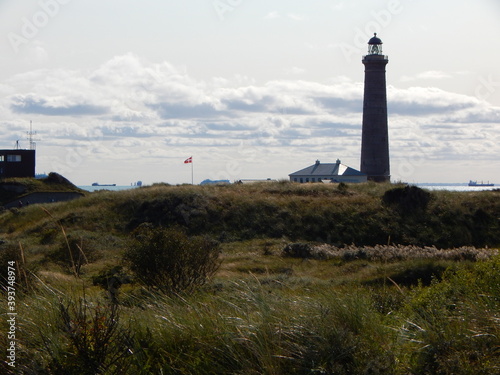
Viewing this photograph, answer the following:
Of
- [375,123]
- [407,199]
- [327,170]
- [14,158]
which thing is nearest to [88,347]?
[407,199]

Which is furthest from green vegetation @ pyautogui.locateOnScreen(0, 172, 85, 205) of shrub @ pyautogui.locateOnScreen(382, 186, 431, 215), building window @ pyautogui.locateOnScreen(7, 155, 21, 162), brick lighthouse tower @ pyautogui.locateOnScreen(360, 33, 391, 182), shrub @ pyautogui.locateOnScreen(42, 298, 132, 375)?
shrub @ pyautogui.locateOnScreen(42, 298, 132, 375)

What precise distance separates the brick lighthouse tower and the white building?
346 cm

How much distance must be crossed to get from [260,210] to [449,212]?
13971 millimetres

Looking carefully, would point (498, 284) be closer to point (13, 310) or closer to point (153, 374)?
point (153, 374)

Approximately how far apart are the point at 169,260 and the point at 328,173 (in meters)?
57.5

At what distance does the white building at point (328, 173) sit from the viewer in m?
70.0

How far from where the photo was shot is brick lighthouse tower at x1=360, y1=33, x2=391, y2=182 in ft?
207

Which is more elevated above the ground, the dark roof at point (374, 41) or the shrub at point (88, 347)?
the dark roof at point (374, 41)

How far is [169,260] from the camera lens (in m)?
17.0

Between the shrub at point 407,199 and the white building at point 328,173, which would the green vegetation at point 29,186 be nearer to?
the white building at point 328,173

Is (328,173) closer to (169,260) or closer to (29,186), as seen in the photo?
(29,186)

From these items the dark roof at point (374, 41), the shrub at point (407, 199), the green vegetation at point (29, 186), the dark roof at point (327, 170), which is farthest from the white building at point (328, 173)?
the green vegetation at point (29, 186)

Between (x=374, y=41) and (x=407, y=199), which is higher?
(x=374, y=41)

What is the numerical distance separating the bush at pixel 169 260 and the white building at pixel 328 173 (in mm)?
51243
